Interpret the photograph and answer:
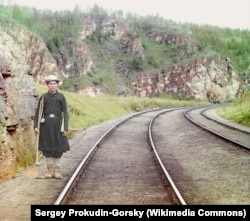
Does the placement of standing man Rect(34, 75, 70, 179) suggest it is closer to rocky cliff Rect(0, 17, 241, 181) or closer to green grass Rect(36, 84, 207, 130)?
green grass Rect(36, 84, 207, 130)

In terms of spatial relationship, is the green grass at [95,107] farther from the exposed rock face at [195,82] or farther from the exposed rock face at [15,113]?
the exposed rock face at [195,82]

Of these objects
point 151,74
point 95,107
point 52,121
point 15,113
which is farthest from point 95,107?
point 151,74

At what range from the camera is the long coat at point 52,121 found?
402 inches

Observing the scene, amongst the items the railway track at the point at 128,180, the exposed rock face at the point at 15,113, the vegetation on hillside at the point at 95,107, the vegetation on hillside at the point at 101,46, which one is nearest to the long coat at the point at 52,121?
the railway track at the point at 128,180

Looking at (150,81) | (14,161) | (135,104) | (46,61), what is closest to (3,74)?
(14,161)

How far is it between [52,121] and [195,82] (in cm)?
7027

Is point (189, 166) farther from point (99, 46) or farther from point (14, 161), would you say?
point (99, 46)

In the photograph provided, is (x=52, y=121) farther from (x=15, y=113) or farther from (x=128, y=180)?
(x=15, y=113)

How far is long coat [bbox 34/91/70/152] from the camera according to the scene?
10.2 metres

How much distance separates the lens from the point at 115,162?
1297cm

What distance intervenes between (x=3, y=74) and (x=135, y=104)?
3973 centimetres

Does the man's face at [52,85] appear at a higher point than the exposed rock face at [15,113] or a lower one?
higher

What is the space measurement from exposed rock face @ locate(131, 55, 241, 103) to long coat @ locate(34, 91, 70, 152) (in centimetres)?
6418

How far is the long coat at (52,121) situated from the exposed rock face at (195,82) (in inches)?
2527
